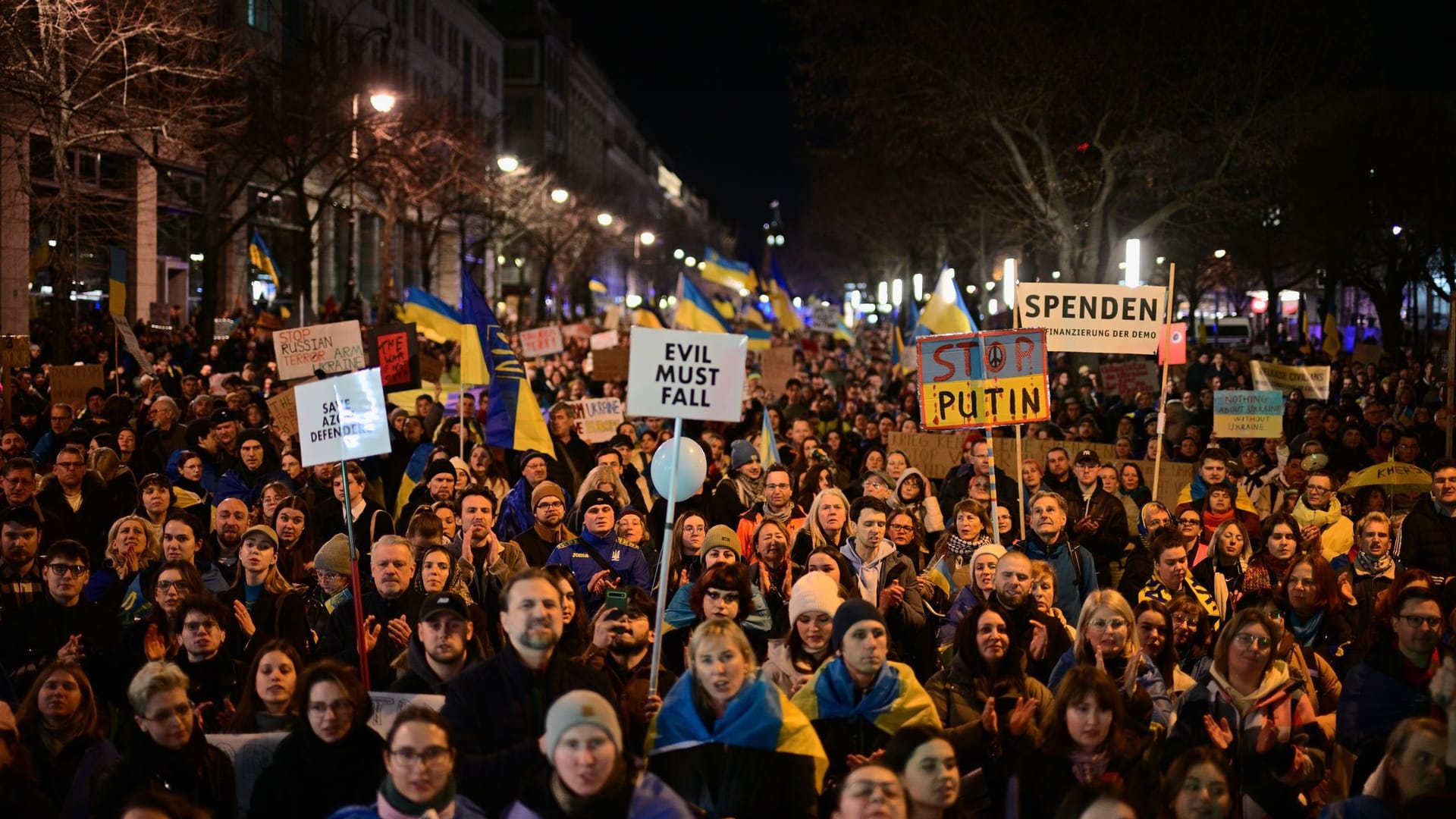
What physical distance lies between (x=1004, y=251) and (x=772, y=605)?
2499 inches

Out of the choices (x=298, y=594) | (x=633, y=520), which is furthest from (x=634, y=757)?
(x=633, y=520)

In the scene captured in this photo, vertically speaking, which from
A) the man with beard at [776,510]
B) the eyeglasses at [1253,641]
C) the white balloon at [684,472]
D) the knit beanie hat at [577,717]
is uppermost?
the white balloon at [684,472]

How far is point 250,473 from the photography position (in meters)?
12.4

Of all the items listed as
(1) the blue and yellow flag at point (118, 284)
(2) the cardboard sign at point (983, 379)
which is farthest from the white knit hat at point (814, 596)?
(1) the blue and yellow flag at point (118, 284)

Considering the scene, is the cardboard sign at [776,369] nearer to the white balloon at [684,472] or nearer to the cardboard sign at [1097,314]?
the cardboard sign at [1097,314]

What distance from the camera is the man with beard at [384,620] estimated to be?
743 centimetres

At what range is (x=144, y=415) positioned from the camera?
16.1m

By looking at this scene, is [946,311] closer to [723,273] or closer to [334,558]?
[334,558]

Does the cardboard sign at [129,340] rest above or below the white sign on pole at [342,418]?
above

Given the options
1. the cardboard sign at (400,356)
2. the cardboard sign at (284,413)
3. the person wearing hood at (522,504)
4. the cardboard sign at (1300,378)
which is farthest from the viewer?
the cardboard sign at (1300,378)

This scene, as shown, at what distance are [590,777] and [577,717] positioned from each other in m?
0.18

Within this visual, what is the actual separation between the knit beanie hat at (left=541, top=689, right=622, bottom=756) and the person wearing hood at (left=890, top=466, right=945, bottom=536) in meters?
6.52

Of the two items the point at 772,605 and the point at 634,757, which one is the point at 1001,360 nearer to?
the point at 772,605

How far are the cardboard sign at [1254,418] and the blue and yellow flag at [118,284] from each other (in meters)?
13.2
